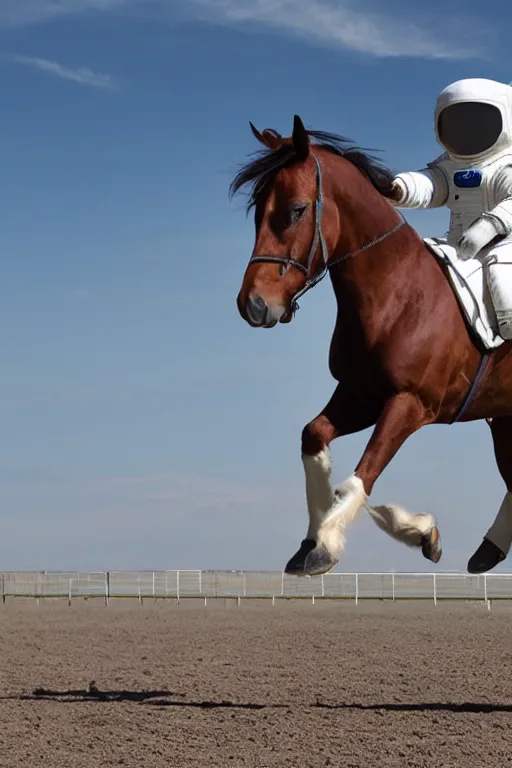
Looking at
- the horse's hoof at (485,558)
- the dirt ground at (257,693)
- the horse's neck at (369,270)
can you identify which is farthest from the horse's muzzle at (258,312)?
the dirt ground at (257,693)

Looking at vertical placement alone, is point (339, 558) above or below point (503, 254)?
below

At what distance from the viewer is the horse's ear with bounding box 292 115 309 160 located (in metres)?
6.10

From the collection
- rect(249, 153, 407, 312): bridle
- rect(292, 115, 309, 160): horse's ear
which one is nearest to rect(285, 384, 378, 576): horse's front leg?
rect(249, 153, 407, 312): bridle

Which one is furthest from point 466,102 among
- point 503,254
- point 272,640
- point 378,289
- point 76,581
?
point 76,581

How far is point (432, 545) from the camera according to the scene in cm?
692

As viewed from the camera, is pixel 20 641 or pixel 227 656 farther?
pixel 20 641

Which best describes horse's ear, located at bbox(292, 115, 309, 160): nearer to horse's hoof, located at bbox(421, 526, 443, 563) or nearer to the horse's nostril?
the horse's nostril

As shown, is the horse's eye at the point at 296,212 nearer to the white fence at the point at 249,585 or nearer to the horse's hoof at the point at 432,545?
the horse's hoof at the point at 432,545

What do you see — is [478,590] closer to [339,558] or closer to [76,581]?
[76,581]

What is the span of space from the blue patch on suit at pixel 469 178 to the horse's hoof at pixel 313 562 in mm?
2680

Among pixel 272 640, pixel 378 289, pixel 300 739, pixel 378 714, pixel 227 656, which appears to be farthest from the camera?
pixel 272 640

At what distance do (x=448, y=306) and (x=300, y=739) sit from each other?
12.8 ft

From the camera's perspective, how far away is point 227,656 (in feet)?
52.2

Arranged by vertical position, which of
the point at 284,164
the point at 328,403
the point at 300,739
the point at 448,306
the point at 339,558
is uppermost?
the point at 284,164
